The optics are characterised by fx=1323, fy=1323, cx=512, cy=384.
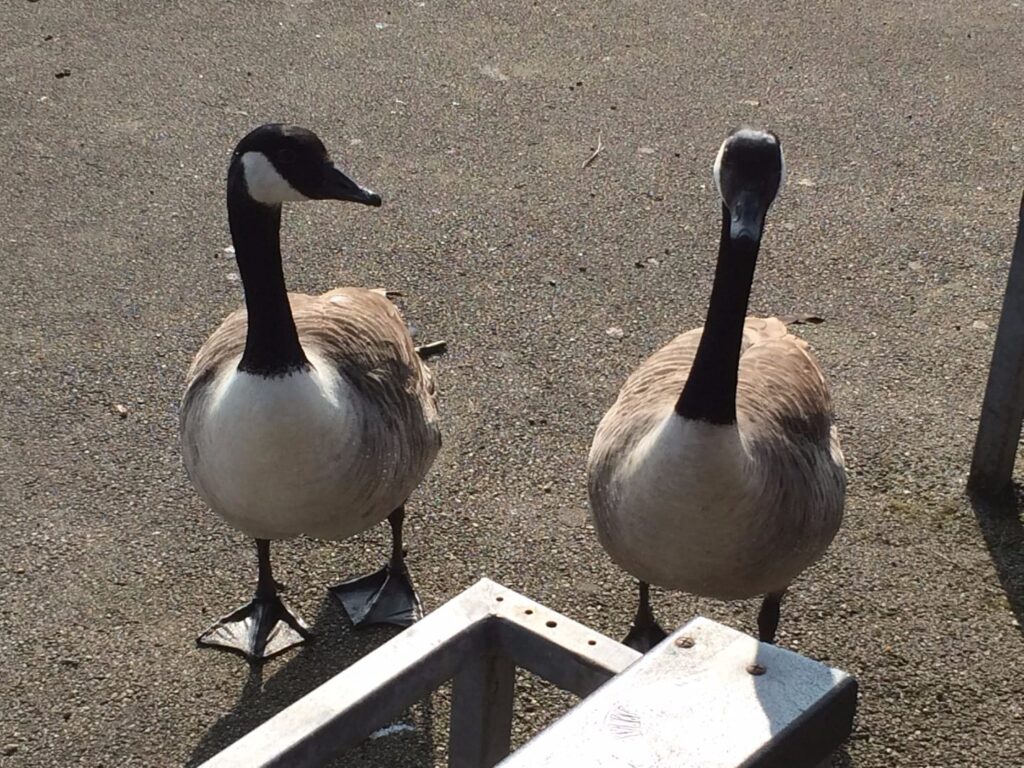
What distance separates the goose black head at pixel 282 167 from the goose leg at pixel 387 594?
110 cm

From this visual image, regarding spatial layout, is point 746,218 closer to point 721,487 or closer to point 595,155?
point 721,487

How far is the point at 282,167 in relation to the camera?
12.1ft

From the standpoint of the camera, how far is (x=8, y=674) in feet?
13.0

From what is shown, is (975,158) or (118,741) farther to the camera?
(975,158)

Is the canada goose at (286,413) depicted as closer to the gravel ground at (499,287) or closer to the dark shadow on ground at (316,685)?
the dark shadow on ground at (316,685)

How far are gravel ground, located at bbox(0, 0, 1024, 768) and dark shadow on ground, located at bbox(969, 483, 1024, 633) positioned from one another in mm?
14

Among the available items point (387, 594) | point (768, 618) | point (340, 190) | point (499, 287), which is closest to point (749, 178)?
point (340, 190)

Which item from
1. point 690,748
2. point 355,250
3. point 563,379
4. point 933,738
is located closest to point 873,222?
point 563,379

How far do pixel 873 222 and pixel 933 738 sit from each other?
333 cm

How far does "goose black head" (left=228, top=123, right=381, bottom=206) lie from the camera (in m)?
3.67

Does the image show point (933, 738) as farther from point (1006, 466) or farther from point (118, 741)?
point (118, 741)

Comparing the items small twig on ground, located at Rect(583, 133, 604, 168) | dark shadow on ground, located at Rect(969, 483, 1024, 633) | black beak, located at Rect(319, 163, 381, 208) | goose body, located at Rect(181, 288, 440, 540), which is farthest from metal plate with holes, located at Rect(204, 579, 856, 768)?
small twig on ground, located at Rect(583, 133, 604, 168)

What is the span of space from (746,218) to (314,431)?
4.32 feet

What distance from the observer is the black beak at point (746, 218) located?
10.5ft
